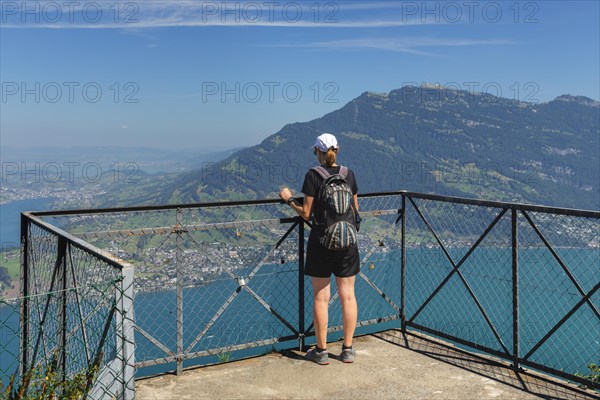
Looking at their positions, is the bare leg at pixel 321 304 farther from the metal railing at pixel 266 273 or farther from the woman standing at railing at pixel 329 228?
the metal railing at pixel 266 273

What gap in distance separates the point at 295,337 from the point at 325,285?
3.30 feet

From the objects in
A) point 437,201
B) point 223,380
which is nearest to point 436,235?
point 437,201

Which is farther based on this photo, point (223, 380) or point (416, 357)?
point (416, 357)

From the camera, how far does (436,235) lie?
6395 millimetres

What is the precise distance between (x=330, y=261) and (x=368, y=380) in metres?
1.12

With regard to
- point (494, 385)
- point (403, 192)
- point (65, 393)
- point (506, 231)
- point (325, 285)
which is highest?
point (403, 192)

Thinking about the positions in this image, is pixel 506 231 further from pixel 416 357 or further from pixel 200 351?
pixel 200 351

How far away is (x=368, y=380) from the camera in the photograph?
17.3ft

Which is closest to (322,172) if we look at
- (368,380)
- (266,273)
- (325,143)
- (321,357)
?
(325,143)

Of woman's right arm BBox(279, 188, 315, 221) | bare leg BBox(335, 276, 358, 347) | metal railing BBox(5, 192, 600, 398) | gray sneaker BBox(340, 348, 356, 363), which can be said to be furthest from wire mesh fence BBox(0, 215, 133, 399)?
gray sneaker BBox(340, 348, 356, 363)

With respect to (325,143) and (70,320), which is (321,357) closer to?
(325,143)

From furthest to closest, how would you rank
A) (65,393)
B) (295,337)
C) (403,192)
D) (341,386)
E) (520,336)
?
1. (403,192)
2. (295,337)
3. (520,336)
4. (341,386)
5. (65,393)

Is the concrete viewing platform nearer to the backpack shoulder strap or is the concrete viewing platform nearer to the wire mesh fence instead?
the wire mesh fence

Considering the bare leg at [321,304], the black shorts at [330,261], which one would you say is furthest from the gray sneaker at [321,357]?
the black shorts at [330,261]
